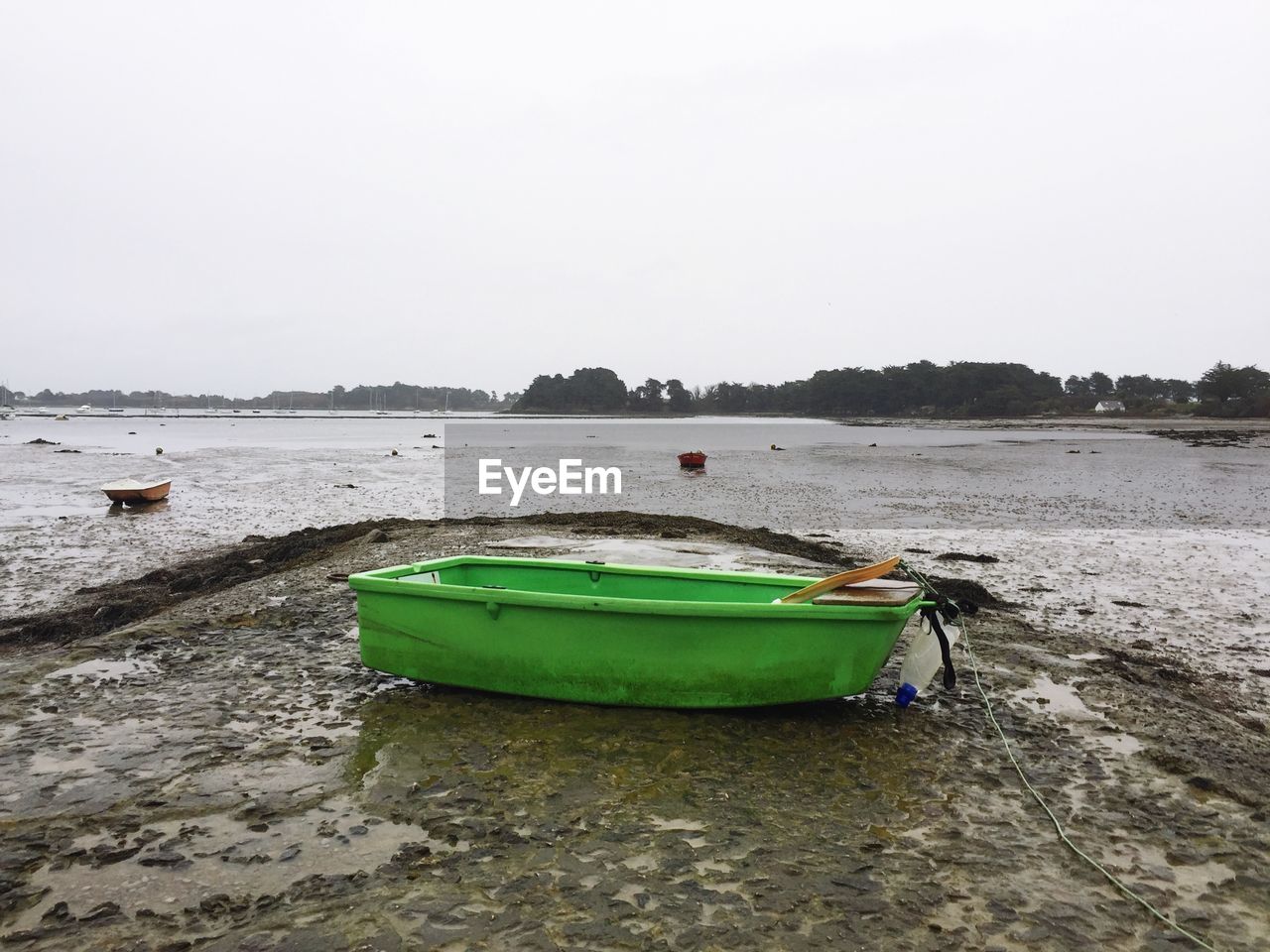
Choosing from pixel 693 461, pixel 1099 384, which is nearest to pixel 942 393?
pixel 1099 384

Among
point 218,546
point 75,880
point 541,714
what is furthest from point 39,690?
point 218,546

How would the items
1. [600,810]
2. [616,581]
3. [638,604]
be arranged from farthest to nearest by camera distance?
[616,581]
[638,604]
[600,810]

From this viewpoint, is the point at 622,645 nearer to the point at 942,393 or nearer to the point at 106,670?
the point at 106,670

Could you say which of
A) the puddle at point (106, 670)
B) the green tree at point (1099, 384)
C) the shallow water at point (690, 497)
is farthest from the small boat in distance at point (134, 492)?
the green tree at point (1099, 384)

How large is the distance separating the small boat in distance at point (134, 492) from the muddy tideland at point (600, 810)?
1408cm

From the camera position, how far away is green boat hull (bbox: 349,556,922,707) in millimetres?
5707

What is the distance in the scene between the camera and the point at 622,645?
5.98 meters

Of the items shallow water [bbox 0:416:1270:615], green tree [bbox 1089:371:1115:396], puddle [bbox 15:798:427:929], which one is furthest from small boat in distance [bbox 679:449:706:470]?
green tree [bbox 1089:371:1115:396]

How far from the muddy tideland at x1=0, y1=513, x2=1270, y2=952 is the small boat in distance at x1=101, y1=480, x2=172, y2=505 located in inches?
554

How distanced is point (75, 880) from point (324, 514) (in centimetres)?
1718

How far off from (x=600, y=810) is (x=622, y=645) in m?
1.55

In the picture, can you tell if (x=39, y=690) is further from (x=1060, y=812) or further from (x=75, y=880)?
(x=1060, y=812)

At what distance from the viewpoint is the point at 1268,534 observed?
16.2 m

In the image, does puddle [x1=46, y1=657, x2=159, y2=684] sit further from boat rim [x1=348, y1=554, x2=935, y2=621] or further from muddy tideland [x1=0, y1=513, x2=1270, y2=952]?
boat rim [x1=348, y1=554, x2=935, y2=621]
